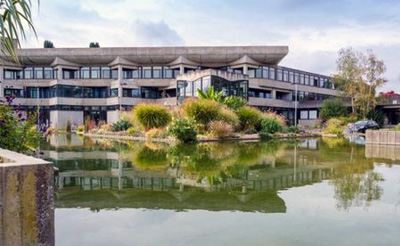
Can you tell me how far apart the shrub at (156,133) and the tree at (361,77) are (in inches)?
1112

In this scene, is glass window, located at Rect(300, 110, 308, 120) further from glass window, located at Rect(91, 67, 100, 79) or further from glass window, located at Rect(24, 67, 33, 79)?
glass window, located at Rect(24, 67, 33, 79)

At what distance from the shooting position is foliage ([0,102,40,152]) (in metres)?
6.95

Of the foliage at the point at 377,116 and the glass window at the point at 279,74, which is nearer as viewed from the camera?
the foliage at the point at 377,116

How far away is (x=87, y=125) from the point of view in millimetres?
34625

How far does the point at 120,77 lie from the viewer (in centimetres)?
4756

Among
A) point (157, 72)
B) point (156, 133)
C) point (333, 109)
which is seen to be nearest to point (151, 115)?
point (156, 133)

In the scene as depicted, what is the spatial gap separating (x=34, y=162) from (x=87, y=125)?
33.2m

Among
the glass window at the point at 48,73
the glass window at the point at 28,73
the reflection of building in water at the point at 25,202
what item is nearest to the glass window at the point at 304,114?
the glass window at the point at 48,73

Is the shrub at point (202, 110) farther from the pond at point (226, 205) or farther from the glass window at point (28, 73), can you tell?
the glass window at point (28, 73)

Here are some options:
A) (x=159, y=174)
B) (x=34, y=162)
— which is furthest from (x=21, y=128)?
(x=34, y=162)

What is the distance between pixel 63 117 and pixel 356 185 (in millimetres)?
44547

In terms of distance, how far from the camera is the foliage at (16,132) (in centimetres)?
695

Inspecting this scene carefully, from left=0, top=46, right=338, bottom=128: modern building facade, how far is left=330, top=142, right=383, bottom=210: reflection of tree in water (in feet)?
119

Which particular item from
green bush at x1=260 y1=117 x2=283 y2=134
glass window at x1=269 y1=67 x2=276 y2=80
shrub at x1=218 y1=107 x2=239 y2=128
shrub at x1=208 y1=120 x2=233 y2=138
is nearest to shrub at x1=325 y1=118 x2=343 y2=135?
green bush at x1=260 y1=117 x2=283 y2=134
